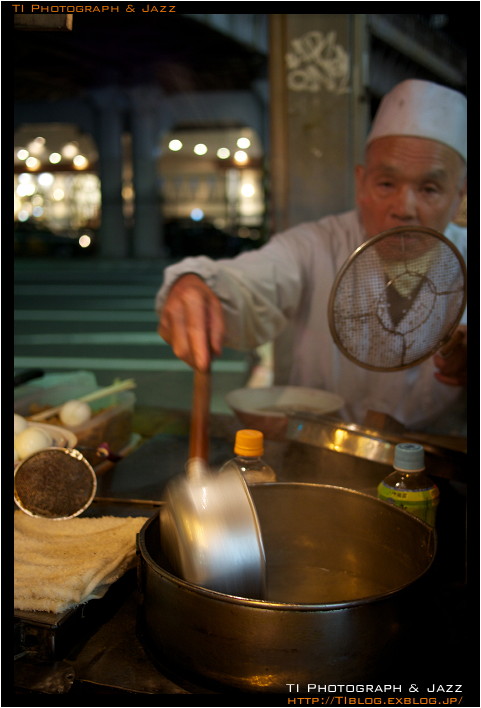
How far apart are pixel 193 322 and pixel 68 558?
2.78ft

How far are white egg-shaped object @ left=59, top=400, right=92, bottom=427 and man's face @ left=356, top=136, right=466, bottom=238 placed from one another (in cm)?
135

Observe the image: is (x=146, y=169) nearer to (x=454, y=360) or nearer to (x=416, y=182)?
(x=416, y=182)

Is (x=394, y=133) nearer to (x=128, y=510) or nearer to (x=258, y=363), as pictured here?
(x=128, y=510)

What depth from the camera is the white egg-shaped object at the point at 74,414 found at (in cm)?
205

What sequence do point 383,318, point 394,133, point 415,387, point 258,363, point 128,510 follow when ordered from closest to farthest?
1. point 128,510
2. point 383,318
3. point 394,133
4. point 415,387
5. point 258,363

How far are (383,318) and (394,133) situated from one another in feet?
3.08

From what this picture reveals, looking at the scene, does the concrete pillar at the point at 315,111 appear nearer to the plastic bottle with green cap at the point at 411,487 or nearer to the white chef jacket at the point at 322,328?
the white chef jacket at the point at 322,328

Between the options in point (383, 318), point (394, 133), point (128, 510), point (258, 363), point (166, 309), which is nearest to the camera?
point (128, 510)

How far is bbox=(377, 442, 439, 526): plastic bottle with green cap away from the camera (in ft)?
4.57

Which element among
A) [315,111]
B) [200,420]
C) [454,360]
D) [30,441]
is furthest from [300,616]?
[315,111]

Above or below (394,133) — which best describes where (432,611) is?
below

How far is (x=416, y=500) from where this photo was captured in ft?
4.62

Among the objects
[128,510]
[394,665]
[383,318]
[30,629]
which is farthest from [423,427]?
[30,629]

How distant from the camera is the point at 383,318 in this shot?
6.23ft
